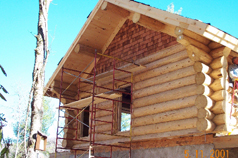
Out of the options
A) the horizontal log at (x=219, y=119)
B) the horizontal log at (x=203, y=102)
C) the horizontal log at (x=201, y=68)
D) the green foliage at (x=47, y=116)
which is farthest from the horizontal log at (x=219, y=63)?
the green foliage at (x=47, y=116)

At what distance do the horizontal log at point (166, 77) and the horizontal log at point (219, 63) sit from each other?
0.59 meters

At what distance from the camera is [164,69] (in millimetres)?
9172

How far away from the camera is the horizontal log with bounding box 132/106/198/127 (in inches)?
314

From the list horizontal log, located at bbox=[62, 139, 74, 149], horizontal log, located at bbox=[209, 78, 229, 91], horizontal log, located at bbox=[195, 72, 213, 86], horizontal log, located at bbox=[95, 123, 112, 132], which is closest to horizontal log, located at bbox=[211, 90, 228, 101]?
horizontal log, located at bbox=[209, 78, 229, 91]

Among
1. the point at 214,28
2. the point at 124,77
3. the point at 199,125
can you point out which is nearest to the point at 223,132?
the point at 199,125

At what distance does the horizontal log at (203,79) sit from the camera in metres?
7.71

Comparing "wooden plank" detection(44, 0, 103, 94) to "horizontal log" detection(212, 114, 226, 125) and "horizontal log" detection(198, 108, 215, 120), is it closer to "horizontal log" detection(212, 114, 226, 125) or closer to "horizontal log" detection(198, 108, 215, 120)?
"horizontal log" detection(198, 108, 215, 120)

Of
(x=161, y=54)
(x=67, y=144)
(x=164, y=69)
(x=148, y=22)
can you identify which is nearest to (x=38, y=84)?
(x=148, y=22)

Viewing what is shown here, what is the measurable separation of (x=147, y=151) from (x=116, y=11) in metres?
4.68

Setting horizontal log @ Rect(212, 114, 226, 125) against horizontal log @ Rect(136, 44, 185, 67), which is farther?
horizontal log @ Rect(136, 44, 185, 67)

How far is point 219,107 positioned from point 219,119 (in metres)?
0.30

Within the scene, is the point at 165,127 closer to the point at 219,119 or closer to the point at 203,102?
the point at 203,102

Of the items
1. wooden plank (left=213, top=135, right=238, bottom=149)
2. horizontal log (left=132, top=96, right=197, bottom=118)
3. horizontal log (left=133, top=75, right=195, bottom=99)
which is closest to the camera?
wooden plank (left=213, top=135, right=238, bottom=149)

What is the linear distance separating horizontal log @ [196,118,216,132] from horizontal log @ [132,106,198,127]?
1.35 feet
